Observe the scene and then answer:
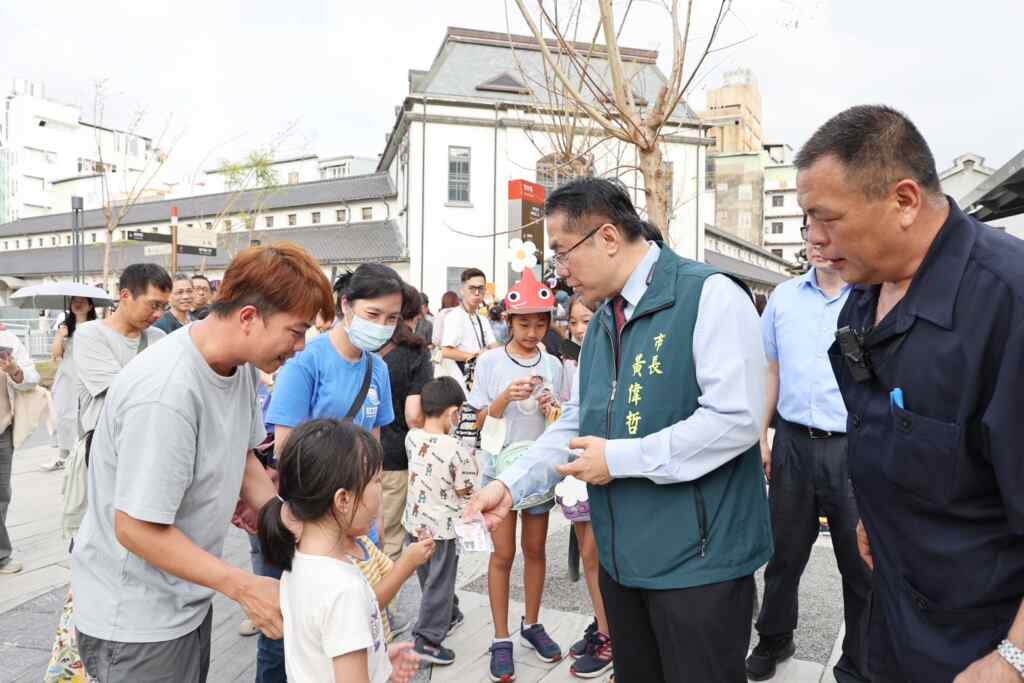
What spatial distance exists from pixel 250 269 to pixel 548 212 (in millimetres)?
967

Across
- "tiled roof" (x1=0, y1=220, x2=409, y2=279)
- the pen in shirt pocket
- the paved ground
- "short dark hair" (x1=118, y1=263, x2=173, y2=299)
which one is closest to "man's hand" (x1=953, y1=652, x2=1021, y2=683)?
the pen in shirt pocket

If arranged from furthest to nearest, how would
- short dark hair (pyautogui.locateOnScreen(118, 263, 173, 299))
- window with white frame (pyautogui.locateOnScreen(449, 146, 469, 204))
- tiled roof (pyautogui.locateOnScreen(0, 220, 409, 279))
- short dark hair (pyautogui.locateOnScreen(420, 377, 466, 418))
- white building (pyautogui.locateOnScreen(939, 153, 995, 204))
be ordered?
tiled roof (pyautogui.locateOnScreen(0, 220, 409, 279)), window with white frame (pyautogui.locateOnScreen(449, 146, 469, 204)), white building (pyautogui.locateOnScreen(939, 153, 995, 204)), short dark hair (pyautogui.locateOnScreen(118, 263, 173, 299)), short dark hair (pyautogui.locateOnScreen(420, 377, 466, 418))

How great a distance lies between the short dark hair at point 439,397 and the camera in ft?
12.2

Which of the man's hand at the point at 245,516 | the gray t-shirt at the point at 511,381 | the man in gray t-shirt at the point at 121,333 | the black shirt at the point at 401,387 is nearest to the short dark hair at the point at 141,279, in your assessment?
the man in gray t-shirt at the point at 121,333

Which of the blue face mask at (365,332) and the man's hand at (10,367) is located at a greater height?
the blue face mask at (365,332)

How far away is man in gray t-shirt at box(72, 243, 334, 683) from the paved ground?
77.8 inches

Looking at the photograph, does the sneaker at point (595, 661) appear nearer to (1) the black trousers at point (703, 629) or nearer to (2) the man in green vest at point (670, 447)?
(2) the man in green vest at point (670, 447)

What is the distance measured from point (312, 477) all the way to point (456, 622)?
258cm

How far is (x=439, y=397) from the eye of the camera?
3715 millimetres

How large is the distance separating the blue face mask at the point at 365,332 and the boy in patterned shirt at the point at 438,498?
548 millimetres

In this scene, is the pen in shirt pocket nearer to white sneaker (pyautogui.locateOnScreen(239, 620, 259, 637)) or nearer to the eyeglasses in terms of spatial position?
the eyeglasses

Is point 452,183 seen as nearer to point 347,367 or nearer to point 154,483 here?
point 347,367

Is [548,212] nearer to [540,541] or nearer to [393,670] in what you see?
[393,670]

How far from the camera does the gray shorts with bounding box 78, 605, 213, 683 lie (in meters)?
1.80
